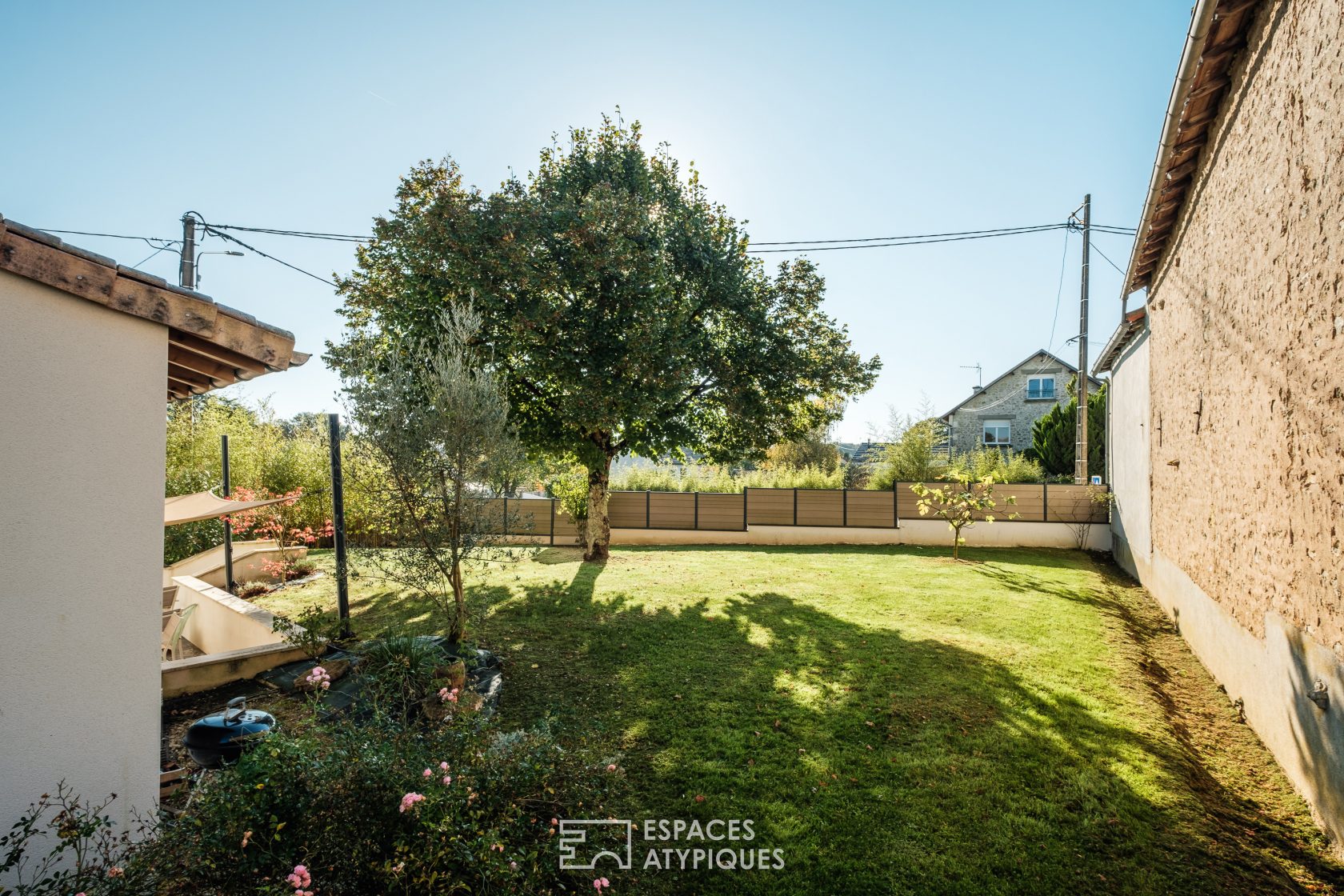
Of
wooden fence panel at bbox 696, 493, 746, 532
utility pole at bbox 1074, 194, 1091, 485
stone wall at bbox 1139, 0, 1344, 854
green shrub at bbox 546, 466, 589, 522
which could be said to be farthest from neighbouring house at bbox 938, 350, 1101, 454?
stone wall at bbox 1139, 0, 1344, 854

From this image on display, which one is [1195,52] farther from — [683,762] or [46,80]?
[46,80]

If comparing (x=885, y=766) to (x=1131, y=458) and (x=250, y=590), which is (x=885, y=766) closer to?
(x=1131, y=458)

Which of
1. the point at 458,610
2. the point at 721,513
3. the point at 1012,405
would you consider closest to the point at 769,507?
the point at 721,513

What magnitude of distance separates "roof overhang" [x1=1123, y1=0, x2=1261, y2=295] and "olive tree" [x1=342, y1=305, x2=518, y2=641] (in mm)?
7189

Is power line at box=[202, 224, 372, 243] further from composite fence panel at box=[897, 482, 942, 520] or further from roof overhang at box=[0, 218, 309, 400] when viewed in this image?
composite fence panel at box=[897, 482, 942, 520]

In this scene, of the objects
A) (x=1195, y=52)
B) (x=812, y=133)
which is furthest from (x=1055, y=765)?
(x=812, y=133)

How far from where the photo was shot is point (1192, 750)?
4445mm

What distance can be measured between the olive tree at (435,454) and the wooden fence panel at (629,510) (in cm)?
1067

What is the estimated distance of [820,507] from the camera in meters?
16.3

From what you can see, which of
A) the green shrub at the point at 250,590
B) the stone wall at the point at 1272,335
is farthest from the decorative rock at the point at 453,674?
the green shrub at the point at 250,590

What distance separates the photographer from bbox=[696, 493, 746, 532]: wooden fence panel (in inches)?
658

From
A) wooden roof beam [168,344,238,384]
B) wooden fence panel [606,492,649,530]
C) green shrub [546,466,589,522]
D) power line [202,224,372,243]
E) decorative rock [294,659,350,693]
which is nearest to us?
wooden roof beam [168,344,238,384]

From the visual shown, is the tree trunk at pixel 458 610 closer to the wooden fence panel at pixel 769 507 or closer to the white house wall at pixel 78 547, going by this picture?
the white house wall at pixel 78 547

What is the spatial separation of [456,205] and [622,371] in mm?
3989
